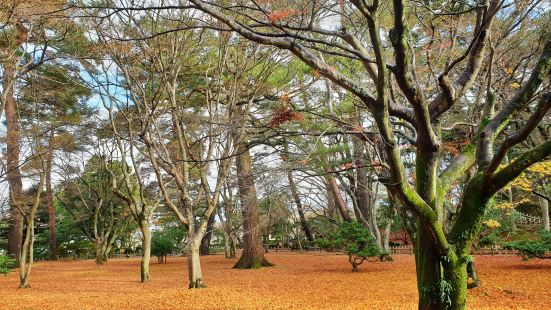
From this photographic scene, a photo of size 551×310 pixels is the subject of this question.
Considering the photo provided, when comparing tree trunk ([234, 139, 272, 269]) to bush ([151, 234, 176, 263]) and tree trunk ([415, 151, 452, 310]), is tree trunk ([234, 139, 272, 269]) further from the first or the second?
tree trunk ([415, 151, 452, 310])

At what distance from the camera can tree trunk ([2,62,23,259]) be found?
10.6m

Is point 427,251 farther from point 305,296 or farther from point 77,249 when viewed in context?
point 77,249

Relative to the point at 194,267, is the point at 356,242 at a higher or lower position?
higher

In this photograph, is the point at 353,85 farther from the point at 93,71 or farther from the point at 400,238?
the point at 400,238

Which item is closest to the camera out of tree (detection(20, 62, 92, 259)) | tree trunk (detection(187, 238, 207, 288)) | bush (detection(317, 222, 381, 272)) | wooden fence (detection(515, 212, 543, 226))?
tree trunk (detection(187, 238, 207, 288))

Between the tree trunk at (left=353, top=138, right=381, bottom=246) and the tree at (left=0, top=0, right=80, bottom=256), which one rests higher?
the tree at (left=0, top=0, right=80, bottom=256)

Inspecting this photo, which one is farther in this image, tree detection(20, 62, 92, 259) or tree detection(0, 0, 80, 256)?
tree detection(20, 62, 92, 259)

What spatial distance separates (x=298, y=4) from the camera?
18.7ft

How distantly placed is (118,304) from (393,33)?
253 inches

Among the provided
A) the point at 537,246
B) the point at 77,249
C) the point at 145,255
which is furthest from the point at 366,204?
the point at 77,249

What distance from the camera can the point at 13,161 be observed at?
40.4 ft

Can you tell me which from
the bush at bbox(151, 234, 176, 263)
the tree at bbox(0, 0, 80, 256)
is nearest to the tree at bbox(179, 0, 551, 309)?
the tree at bbox(0, 0, 80, 256)

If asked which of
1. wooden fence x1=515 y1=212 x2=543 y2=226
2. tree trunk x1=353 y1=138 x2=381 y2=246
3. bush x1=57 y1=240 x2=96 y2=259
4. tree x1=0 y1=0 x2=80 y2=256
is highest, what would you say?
tree x1=0 y1=0 x2=80 y2=256

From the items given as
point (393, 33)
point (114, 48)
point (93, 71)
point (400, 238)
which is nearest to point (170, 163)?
point (114, 48)
